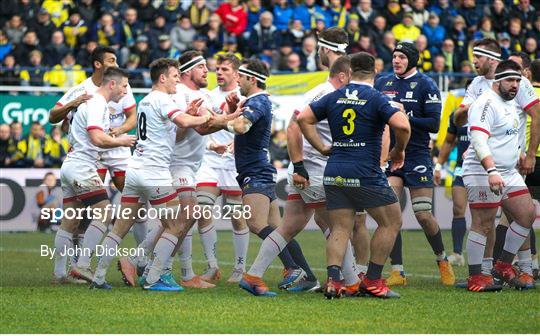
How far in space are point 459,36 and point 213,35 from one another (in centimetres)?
653

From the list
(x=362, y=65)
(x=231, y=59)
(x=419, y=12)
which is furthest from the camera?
(x=419, y=12)

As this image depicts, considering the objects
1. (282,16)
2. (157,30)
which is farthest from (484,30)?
(157,30)

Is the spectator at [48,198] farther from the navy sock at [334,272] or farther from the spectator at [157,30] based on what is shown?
the navy sock at [334,272]

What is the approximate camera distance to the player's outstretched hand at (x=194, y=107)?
478 inches

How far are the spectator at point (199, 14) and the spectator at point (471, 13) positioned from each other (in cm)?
705

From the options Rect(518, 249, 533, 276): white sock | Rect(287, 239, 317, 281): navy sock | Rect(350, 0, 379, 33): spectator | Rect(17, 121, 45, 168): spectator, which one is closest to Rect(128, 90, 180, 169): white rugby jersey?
Rect(287, 239, 317, 281): navy sock

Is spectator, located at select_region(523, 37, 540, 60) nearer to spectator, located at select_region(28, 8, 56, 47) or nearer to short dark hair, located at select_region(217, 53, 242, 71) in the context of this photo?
spectator, located at select_region(28, 8, 56, 47)

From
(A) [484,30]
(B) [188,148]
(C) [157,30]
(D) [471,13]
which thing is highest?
(D) [471,13]

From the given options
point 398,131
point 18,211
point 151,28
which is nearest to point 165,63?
point 398,131

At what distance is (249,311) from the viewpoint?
1055 cm

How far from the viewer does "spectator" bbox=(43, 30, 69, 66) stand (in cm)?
2534

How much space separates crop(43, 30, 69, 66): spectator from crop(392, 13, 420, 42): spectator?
8.09m

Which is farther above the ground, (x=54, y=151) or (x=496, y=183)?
(x=496, y=183)

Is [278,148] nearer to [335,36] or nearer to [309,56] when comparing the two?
[309,56]
